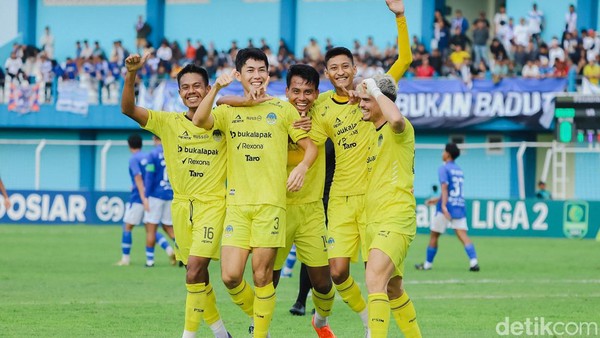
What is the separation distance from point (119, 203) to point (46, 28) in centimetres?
1406

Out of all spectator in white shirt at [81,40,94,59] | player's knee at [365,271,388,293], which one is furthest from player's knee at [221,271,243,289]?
spectator in white shirt at [81,40,94,59]

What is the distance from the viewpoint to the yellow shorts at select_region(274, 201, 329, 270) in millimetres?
11172

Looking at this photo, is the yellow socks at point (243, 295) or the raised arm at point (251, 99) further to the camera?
the yellow socks at point (243, 295)

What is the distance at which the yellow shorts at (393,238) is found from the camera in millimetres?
9828

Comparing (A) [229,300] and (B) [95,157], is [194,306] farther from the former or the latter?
(B) [95,157]

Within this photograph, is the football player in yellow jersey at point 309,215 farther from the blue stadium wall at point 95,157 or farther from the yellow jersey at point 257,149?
the blue stadium wall at point 95,157

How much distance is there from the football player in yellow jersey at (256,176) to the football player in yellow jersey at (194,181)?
0.21 m

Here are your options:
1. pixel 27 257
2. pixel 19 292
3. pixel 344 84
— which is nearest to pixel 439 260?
pixel 27 257

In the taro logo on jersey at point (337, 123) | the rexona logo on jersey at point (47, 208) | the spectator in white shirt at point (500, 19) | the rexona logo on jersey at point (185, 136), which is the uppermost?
the spectator in white shirt at point (500, 19)

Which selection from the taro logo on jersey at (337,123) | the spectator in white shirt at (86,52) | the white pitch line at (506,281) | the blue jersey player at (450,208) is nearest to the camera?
the taro logo on jersey at (337,123)

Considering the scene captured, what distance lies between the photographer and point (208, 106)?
10.2 meters

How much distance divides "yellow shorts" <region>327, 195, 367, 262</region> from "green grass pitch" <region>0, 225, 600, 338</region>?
150cm

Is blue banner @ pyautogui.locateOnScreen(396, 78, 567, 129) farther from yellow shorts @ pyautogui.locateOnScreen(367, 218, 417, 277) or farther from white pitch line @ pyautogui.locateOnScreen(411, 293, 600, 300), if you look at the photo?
yellow shorts @ pyautogui.locateOnScreen(367, 218, 417, 277)

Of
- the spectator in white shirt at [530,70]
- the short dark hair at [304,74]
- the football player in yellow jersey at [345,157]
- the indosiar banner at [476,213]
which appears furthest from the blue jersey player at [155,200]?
the spectator in white shirt at [530,70]
